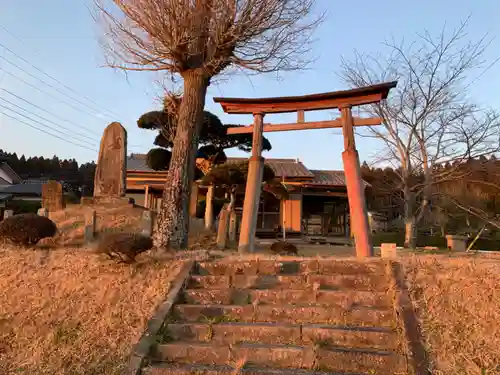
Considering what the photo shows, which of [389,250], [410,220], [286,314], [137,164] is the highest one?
[137,164]

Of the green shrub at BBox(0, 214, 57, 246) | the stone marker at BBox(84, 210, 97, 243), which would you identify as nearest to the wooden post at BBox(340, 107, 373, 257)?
the stone marker at BBox(84, 210, 97, 243)

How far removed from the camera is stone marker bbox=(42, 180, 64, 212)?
13555 millimetres

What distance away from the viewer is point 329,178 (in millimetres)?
21859

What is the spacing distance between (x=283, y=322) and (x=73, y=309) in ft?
9.36

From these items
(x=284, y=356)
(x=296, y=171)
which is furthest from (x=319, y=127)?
(x=296, y=171)

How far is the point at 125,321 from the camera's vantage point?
5.01 metres

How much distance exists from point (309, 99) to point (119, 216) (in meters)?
6.62

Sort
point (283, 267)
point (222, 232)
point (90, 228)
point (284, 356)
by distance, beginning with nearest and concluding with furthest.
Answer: point (284, 356) → point (283, 267) → point (90, 228) → point (222, 232)

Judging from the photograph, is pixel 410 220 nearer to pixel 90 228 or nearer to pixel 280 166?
pixel 280 166

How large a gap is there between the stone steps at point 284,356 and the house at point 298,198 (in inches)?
592

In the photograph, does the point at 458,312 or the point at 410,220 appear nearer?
the point at 458,312

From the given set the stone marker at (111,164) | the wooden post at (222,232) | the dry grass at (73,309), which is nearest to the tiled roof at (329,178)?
the wooden post at (222,232)

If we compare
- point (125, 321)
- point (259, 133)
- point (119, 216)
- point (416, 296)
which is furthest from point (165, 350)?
point (119, 216)

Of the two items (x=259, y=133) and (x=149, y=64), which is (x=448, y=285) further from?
(x=149, y=64)
